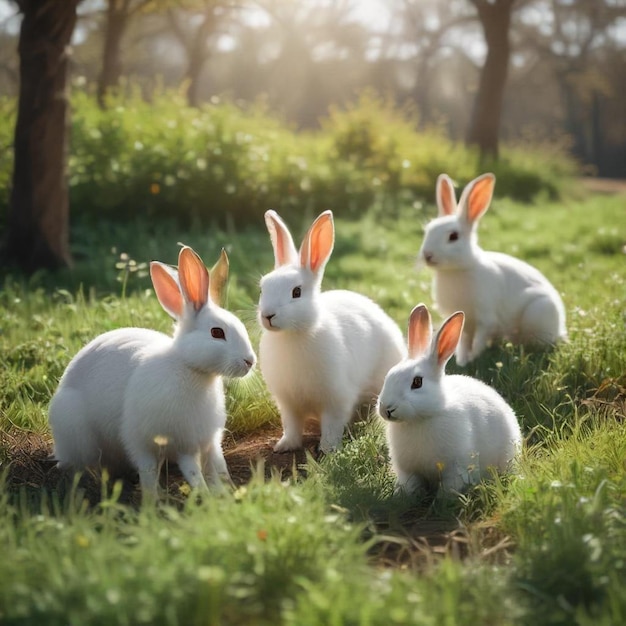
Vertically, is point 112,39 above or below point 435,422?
above

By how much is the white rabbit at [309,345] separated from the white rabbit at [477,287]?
1.24 meters

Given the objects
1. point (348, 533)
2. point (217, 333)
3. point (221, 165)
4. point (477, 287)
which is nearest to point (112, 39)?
point (221, 165)

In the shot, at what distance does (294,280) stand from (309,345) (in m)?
0.39

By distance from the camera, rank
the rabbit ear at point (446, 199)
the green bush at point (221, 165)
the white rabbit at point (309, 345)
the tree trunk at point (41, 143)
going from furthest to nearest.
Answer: the green bush at point (221, 165)
the tree trunk at point (41, 143)
the rabbit ear at point (446, 199)
the white rabbit at point (309, 345)

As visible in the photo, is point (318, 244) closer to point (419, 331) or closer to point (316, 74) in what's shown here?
point (419, 331)

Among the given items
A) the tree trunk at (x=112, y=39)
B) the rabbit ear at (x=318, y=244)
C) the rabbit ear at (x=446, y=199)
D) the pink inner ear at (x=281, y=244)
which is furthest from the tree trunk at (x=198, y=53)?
the rabbit ear at (x=318, y=244)

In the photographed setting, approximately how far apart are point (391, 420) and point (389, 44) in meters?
25.6

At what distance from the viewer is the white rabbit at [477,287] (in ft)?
19.6

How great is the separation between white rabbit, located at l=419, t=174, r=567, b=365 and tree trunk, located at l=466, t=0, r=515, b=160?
10.7 m

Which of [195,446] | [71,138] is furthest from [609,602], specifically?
[71,138]

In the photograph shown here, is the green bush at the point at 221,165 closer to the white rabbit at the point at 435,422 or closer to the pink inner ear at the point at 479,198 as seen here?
the pink inner ear at the point at 479,198

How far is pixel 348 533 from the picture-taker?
313 cm

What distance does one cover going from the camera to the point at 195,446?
389cm

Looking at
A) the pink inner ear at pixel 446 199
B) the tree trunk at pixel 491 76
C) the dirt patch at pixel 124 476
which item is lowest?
the dirt patch at pixel 124 476
